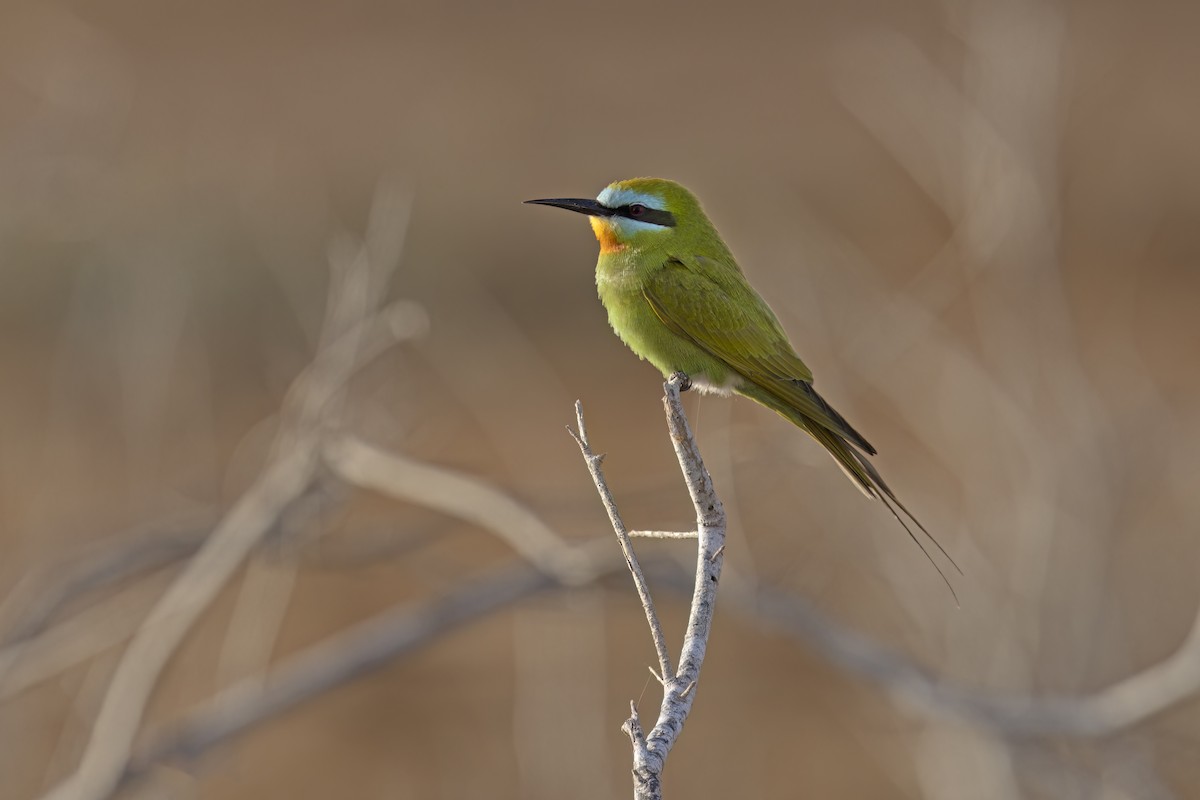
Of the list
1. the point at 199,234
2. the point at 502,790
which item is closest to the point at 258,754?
the point at 502,790

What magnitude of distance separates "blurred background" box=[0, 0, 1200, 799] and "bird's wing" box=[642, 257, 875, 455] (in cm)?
54

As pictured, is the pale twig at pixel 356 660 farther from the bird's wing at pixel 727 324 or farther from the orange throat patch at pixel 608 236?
the orange throat patch at pixel 608 236

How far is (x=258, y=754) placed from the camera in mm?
6793

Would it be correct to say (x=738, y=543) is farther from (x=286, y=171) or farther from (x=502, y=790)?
(x=286, y=171)

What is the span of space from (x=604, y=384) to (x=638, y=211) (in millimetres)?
7937

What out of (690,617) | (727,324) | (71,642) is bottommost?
(71,642)

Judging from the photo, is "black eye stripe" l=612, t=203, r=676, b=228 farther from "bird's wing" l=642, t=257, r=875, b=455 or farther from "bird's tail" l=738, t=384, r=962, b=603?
"bird's tail" l=738, t=384, r=962, b=603

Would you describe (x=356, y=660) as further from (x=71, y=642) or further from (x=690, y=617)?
(x=690, y=617)

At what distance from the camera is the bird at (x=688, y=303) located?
3.02 meters

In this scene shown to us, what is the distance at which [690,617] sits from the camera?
1962mm

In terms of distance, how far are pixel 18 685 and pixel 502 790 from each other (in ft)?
9.37

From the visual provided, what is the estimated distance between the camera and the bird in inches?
119

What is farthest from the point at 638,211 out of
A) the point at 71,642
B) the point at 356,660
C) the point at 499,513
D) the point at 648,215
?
the point at 71,642

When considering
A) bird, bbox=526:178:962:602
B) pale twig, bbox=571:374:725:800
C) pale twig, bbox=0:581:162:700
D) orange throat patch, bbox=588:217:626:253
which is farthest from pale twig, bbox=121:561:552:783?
pale twig, bbox=571:374:725:800
